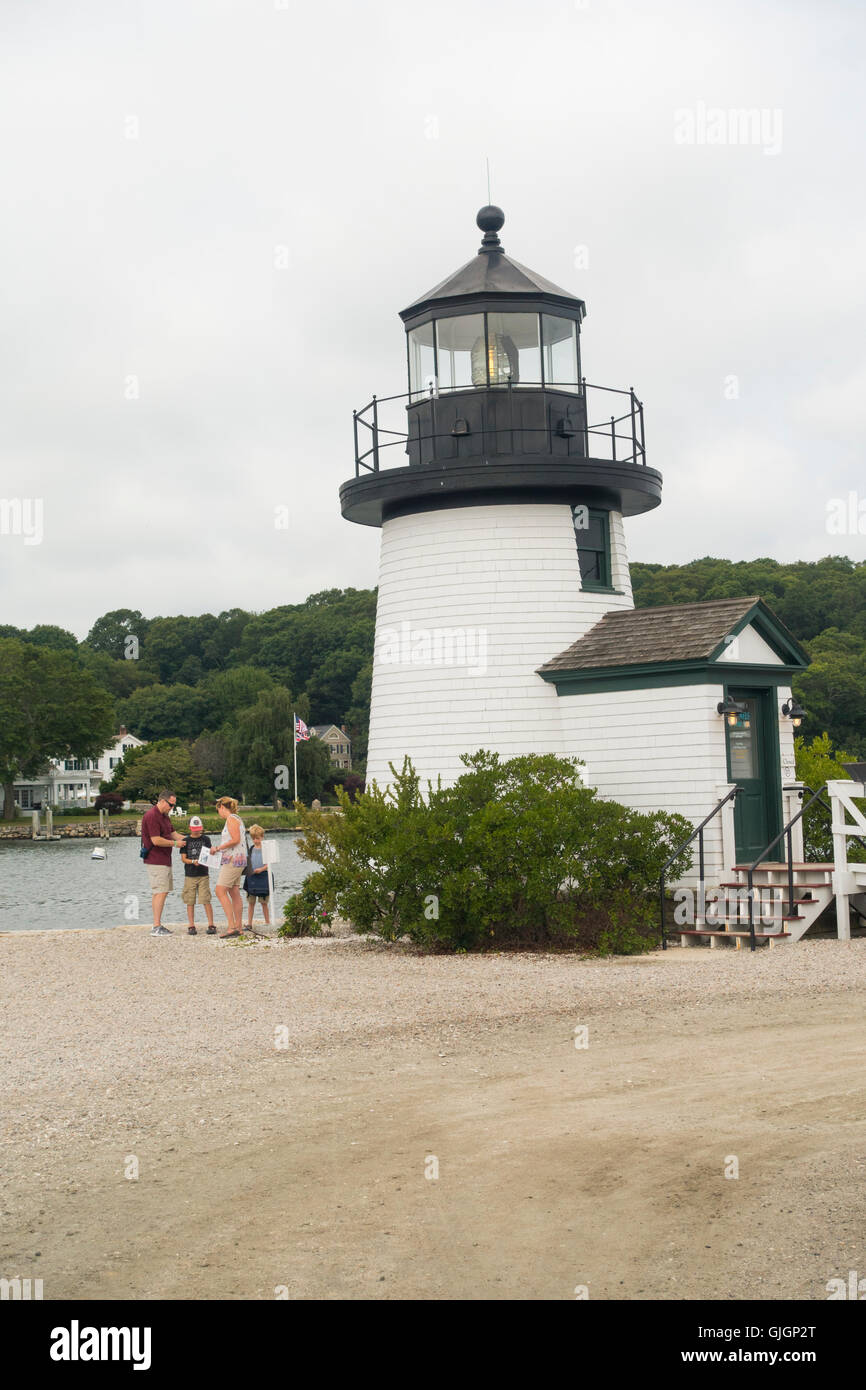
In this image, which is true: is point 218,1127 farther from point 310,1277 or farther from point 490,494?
point 490,494

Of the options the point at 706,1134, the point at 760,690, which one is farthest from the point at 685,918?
the point at 706,1134

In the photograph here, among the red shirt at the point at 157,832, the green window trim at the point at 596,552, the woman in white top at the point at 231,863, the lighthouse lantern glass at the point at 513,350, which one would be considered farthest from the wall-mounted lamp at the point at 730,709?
the red shirt at the point at 157,832

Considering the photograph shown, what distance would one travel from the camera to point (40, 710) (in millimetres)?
87125

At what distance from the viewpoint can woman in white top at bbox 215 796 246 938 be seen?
17688 millimetres

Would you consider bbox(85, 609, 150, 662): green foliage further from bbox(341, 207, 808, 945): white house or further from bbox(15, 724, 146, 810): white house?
bbox(341, 207, 808, 945): white house

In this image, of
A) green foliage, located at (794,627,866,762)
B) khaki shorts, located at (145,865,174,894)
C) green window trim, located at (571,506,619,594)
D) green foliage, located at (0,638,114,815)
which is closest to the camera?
khaki shorts, located at (145,865,174,894)

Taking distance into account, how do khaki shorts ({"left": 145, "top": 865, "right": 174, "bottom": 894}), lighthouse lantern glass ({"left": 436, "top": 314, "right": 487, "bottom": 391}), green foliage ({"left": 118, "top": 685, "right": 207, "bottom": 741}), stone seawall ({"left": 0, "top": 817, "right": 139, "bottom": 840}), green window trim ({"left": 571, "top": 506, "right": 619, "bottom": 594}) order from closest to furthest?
khaki shorts ({"left": 145, "top": 865, "right": 174, "bottom": 894})
lighthouse lantern glass ({"left": 436, "top": 314, "right": 487, "bottom": 391})
green window trim ({"left": 571, "top": 506, "right": 619, "bottom": 594})
stone seawall ({"left": 0, "top": 817, "right": 139, "bottom": 840})
green foliage ({"left": 118, "top": 685, "right": 207, "bottom": 741})

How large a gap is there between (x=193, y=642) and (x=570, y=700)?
409 ft

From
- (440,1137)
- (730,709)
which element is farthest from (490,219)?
(440,1137)

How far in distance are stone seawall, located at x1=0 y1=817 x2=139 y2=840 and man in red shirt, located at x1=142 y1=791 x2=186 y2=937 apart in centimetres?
7011

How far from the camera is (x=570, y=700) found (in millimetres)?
18953

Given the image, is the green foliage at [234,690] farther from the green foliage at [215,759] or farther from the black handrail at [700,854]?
the black handrail at [700,854]

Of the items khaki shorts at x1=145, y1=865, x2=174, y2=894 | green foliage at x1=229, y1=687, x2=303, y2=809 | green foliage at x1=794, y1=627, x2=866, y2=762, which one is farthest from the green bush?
green foliage at x1=229, y1=687, x2=303, y2=809

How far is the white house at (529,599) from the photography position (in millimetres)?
18125
